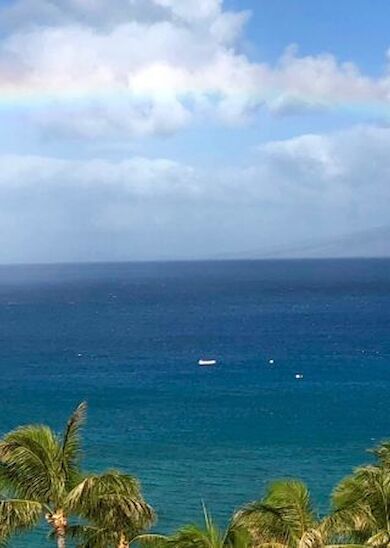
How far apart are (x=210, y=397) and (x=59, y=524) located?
65.6 metres

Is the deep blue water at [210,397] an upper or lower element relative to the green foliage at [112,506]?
lower

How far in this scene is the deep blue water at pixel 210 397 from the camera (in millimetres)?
57938

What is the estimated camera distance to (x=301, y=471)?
57844 millimetres

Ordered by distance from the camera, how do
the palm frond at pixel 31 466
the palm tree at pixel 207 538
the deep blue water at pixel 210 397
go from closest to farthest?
Result: the palm tree at pixel 207 538, the palm frond at pixel 31 466, the deep blue water at pixel 210 397

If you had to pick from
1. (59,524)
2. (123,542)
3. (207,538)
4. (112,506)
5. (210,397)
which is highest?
(112,506)

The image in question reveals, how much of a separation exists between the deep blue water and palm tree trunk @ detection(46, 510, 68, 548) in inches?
998

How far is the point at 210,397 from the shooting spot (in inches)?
3381

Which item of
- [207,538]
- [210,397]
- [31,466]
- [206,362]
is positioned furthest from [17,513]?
[206,362]

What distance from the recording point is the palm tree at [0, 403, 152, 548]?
20.5 m

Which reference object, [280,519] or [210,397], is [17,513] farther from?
[210,397]

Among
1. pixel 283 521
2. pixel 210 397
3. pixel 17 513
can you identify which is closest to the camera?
pixel 17 513

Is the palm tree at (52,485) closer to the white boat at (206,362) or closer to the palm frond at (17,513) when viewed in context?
the palm frond at (17,513)

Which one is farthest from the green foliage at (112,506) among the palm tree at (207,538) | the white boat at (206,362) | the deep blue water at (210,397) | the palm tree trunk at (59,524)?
the white boat at (206,362)

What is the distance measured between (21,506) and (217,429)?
51.7 meters
